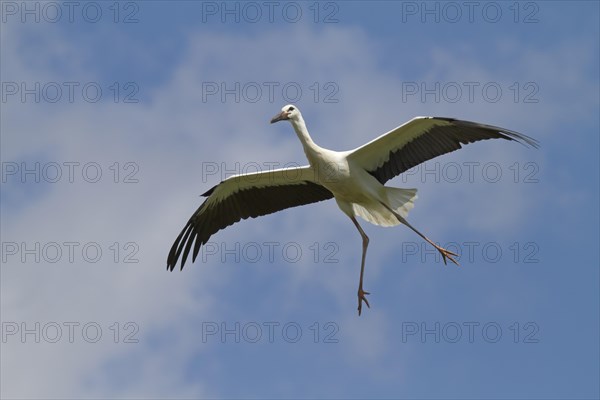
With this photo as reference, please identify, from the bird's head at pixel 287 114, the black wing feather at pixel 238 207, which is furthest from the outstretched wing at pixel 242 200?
the bird's head at pixel 287 114

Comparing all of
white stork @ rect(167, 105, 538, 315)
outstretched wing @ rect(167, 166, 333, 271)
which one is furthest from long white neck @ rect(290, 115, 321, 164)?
outstretched wing @ rect(167, 166, 333, 271)

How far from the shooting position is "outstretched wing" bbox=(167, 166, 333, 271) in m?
18.1

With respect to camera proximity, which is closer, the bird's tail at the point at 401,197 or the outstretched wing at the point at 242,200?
the bird's tail at the point at 401,197

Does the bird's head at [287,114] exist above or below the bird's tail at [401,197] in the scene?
above

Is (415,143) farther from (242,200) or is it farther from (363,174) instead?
(242,200)

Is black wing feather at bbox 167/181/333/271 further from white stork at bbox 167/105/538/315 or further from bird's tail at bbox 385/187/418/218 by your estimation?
bird's tail at bbox 385/187/418/218

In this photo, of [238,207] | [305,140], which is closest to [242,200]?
[238,207]

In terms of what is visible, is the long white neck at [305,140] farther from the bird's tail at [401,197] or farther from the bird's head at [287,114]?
the bird's tail at [401,197]

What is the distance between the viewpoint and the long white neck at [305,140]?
1681 cm

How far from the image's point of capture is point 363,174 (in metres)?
17.1

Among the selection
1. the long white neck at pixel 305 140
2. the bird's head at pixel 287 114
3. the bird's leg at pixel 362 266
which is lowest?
the bird's leg at pixel 362 266

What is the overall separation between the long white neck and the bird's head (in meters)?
0.05

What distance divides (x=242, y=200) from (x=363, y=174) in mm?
2263

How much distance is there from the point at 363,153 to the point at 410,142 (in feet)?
2.21
